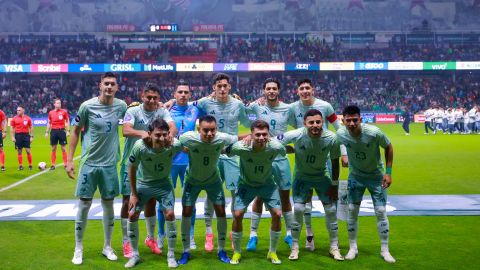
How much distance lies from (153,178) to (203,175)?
0.69 meters

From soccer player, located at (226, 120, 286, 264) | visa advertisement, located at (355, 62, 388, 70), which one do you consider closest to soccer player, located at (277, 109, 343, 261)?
soccer player, located at (226, 120, 286, 264)

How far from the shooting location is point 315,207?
10.4 metres

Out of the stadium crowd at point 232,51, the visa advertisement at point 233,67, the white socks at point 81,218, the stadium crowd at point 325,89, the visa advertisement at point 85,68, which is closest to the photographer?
the white socks at point 81,218

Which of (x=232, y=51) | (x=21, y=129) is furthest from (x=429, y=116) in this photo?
(x=21, y=129)

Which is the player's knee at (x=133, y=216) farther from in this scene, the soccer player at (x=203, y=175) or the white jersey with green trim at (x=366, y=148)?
the white jersey with green trim at (x=366, y=148)

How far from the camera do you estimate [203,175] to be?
704 cm

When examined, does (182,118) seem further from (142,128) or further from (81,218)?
(81,218)

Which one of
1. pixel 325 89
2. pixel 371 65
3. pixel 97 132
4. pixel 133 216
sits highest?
pixel 371 65

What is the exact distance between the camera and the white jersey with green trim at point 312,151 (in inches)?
281

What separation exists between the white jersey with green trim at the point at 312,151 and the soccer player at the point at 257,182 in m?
0.36

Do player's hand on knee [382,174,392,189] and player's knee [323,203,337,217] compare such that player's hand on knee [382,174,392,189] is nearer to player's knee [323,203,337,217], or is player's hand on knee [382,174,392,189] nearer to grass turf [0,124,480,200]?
player's knee [323,203,337,217]

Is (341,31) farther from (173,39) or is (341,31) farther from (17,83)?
(17,83)

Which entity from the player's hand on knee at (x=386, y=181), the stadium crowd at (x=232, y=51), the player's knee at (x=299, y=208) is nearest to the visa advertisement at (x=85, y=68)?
the stadium crowd at (x=232, y=51)

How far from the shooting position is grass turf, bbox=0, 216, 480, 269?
6777 mm
